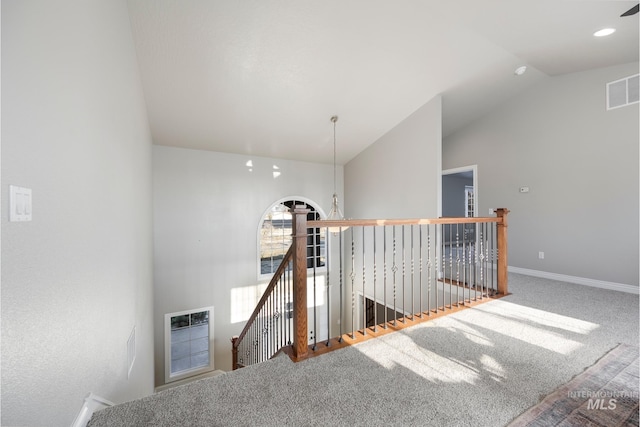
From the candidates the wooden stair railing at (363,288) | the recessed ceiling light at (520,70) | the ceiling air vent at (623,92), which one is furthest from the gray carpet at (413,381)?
the recessed ceiling light at (520,70)

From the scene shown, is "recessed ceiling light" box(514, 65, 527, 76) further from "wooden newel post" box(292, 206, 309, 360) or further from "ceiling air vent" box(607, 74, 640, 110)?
"wooden newel post" box(292, 206, 309, 360)

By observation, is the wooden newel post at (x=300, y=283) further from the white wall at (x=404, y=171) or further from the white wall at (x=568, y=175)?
the white wall at (x=568, y=175)

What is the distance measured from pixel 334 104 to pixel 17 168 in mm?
4037

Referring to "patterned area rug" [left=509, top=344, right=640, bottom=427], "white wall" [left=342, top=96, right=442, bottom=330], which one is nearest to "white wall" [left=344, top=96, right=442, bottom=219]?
"white wall" [left=342, top=96, right=442, bottom=330]

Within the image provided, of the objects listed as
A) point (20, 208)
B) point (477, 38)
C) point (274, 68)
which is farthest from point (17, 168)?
point (477, 38)

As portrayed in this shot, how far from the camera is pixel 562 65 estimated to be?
12.7 feet

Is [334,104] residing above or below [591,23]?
below

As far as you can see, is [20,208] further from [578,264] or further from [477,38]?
[578,264]

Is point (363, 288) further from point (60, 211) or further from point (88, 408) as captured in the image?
point (60, 211)

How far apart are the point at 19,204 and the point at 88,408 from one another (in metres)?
1.16

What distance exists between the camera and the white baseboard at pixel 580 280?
357cm

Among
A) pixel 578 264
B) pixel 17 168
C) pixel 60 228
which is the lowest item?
pixel 578 264

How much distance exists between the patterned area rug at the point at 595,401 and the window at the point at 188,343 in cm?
530

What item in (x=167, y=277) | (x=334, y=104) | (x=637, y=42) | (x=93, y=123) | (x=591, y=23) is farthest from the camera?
(x=167, y=277)
